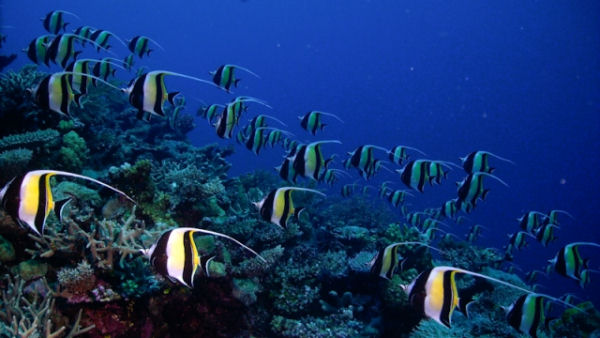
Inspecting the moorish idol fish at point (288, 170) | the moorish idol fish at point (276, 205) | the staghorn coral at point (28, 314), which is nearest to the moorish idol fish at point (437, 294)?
the moorish idol fish at point (276, 205)

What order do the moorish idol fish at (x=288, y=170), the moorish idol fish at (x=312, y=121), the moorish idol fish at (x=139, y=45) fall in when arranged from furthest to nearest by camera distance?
the moorish idol fish at (x=139, y=45) < the moorish idol fish at (x=312, y=121) < the moorish idol fish at (x=288, y=170)

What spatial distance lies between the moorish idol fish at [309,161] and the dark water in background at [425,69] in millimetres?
59365

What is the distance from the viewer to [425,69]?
12888 cm

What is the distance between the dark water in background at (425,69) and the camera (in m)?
88.1

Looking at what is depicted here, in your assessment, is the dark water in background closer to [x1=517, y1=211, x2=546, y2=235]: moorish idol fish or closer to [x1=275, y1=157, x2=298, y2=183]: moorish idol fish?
[x1=517, y1=211, x2=546, y2=235]: moorish idol fish

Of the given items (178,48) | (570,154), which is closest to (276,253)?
(570,154)

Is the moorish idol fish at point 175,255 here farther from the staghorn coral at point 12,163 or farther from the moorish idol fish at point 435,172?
the moorish idol fish at point 435,172

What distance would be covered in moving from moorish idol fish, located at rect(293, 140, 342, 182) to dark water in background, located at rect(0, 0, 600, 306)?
59.4 m

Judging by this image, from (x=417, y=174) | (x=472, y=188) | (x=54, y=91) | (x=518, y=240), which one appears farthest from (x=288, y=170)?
(x=518, y=240)

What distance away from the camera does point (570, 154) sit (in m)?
92.4

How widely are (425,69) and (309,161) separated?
13700 centimetres

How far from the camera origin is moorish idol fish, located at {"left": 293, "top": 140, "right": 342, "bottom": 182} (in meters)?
4.27

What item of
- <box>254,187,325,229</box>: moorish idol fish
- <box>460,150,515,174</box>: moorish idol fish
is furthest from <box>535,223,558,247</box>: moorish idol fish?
<box>254,187,325,229</box>: moorish idol fish

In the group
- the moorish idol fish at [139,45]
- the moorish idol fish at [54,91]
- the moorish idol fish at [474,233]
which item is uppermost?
the moorish idol fish at [139,45]
